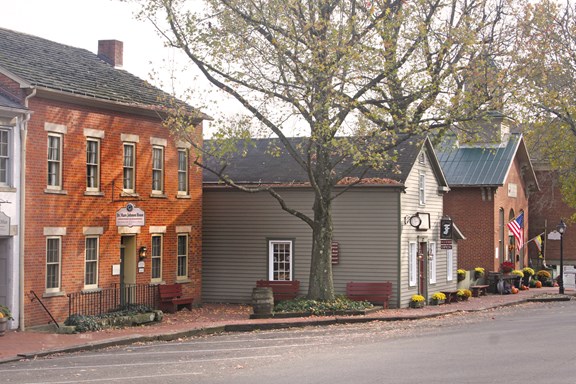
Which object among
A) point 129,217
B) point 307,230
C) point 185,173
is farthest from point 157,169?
point 307,230

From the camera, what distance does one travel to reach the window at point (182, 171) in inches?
1282

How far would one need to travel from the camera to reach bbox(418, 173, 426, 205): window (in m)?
36.3

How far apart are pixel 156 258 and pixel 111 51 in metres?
7.72

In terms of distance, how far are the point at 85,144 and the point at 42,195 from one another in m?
2.41

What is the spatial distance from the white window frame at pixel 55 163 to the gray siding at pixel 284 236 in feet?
31.2

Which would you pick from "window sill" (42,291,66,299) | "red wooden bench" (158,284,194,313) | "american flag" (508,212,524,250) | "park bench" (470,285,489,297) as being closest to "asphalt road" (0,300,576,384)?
"window sill" (42,291,66,299)

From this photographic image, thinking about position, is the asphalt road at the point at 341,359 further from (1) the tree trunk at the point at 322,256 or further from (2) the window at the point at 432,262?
(2) the window at the point at 432,262

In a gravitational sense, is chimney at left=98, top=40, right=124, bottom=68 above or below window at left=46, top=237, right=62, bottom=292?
above

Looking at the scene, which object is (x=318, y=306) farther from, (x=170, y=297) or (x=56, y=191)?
(x=56, y=191)

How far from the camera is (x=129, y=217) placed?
91.9 ft

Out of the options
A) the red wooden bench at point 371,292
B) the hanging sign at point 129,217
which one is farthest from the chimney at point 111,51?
the red wooden bench at point 371,292

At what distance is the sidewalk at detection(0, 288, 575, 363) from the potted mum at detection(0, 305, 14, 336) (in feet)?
0.89

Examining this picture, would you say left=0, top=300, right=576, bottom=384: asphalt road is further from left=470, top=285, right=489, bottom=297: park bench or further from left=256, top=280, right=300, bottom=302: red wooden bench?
left=470, top=285, right=489, bottom=297: park bench

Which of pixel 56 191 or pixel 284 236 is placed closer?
pixel 56 191
